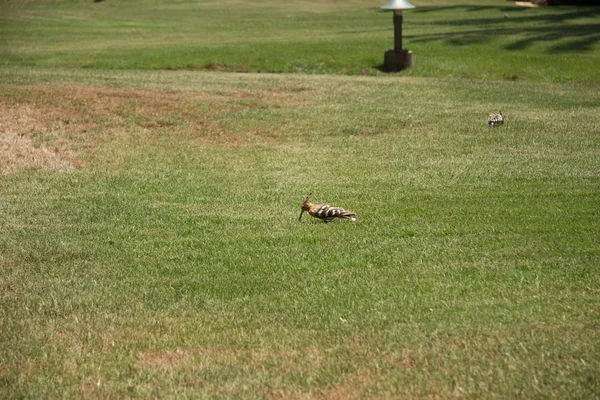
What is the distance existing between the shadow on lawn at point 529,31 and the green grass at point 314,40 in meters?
0.04

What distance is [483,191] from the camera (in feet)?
41.7

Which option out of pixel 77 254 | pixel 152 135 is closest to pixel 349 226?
pixel 77 254

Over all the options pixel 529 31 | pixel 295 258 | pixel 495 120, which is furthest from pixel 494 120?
pixel 529 31

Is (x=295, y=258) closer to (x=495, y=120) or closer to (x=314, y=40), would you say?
(x=495, y=120)

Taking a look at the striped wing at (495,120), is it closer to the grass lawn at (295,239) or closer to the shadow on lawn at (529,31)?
the grass lawn at (295,239)

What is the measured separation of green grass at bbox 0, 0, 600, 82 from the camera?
29328 millimetres

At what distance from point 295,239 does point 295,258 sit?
85 centimetres

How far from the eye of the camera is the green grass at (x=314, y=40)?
2933cm

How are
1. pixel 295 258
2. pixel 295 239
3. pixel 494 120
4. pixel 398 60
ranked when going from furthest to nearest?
pixel 398 60 < pixel 494 120 < pixel 295 239 < pixel 295 258

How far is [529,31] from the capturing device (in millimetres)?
35844

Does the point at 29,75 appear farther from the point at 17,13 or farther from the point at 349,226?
the point at 17,13

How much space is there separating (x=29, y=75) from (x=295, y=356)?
20.6 meters

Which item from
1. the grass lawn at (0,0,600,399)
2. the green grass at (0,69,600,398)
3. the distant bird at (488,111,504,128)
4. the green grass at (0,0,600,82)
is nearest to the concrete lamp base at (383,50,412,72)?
the green grass at (0,0,600,82)

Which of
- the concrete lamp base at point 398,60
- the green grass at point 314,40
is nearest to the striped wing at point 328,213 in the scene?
the green grass at point 314,40
